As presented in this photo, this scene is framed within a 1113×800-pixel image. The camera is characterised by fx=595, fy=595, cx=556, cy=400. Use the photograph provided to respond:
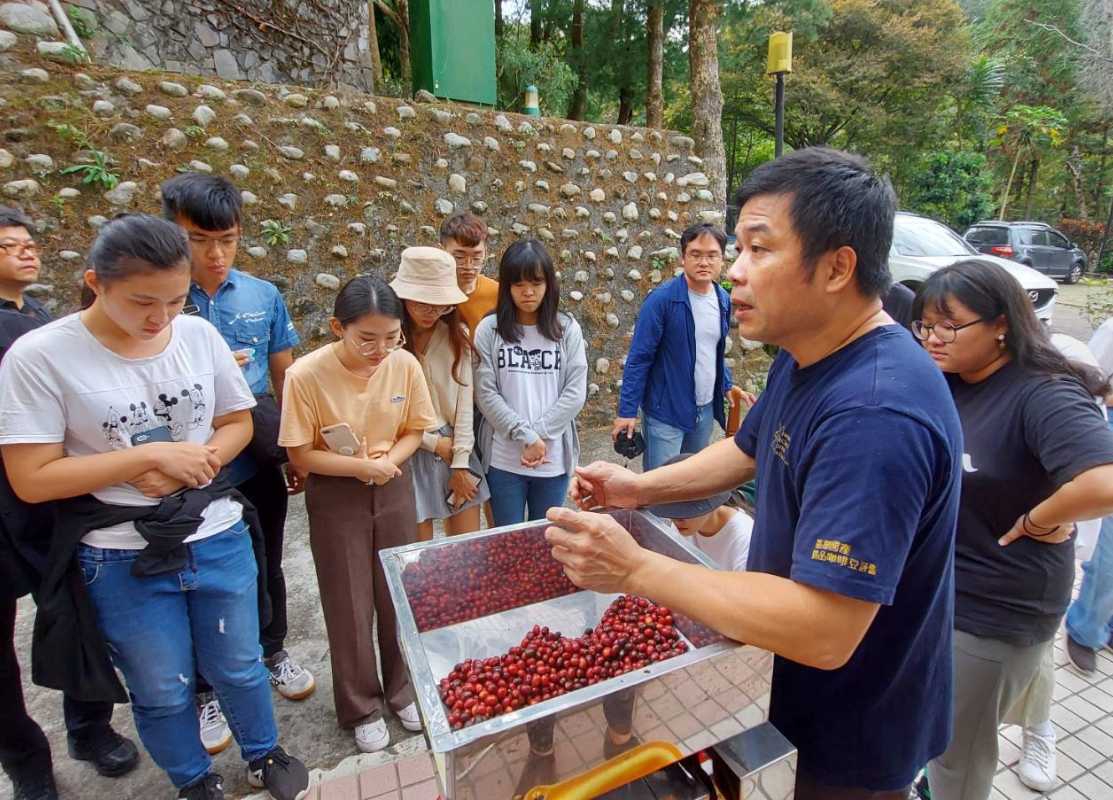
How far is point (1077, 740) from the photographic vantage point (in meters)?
2.40

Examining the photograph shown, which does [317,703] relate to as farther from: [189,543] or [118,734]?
[189,543]

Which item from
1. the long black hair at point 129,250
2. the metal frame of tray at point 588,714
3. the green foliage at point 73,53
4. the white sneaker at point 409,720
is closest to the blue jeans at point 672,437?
the white sneaker at point 409,720

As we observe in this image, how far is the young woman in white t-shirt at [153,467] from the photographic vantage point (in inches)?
62.4

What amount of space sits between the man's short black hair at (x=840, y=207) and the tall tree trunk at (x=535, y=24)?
31.9ft

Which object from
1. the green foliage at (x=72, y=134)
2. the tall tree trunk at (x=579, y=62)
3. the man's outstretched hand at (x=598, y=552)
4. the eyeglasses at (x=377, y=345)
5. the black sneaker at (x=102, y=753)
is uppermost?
the tall tree trunk at (x=579, y=62)

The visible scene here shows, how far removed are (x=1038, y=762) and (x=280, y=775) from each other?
276 cm

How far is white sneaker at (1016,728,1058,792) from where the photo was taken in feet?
7.16

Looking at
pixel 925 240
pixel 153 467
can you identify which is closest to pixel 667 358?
pixel 153 467

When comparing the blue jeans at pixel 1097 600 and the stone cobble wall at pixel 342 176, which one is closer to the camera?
the blue jeans at pixel 1097 600

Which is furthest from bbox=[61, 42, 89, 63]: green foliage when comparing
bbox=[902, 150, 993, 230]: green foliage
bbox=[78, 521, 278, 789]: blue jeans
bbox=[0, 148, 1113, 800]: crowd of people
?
bbox=[902, 150, 993, 230]: green foliage

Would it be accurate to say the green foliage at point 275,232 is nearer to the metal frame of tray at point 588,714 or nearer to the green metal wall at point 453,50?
the green metal wall at point 453,50

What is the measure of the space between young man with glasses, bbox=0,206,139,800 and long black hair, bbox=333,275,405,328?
1043mm

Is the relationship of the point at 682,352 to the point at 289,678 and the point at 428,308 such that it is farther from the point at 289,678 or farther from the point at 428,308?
the point at 289,678

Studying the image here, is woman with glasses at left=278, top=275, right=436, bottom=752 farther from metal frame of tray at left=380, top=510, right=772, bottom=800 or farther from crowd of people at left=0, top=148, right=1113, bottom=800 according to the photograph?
metal frame of tray at left=380, top=510, right=772, bottom=800
